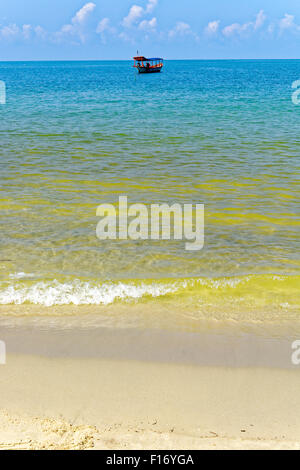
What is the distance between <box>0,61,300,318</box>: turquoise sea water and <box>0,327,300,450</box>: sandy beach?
1055 millimetres

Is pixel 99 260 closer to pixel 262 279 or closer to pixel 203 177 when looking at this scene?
pixel 262 279

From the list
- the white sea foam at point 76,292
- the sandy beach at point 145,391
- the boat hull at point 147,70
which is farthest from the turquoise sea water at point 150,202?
the boat hull at point 147,70

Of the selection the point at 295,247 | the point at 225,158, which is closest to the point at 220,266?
the point at 295,247

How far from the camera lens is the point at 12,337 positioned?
5.70 m

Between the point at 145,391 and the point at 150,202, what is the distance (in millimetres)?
7190

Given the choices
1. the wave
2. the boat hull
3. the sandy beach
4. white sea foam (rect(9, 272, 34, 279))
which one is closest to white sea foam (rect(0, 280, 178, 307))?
the wave

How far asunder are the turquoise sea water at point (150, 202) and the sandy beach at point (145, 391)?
1.05 m

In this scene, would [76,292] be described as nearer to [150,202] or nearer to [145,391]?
[145,391]

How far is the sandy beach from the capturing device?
13.1 feet

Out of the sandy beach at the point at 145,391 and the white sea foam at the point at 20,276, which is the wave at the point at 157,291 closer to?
the white sea foam at the point at 20,276

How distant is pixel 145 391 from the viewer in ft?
15.3

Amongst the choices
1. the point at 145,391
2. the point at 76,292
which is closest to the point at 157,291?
the point at 76,292

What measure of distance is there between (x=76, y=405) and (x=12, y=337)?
64.8 inches

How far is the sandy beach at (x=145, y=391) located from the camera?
400 cm
